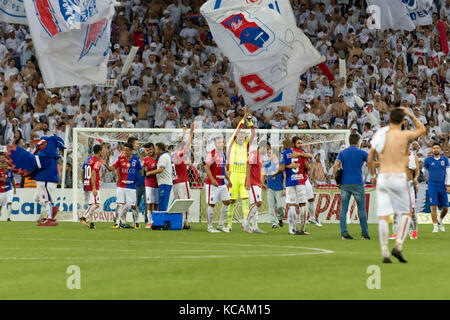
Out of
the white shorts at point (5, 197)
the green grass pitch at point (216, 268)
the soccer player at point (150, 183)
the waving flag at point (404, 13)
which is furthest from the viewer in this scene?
the waving flag at point (404, 13)

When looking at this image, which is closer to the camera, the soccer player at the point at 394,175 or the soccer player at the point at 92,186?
the soccer player at the point at 394,175

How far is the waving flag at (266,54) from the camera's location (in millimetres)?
23406

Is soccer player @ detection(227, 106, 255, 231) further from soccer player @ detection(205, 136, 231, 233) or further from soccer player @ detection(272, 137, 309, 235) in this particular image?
soccer player @ detection(272, 137, 309, 235)

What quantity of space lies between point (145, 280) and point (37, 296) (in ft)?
5.28

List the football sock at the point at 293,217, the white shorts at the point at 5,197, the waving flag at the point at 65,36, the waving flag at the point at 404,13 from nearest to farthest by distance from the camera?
the football sock at the point at 293,217 < the waving flag at the point at 65,36 < the white shorts at the point at 5,197 < the waving flag at the point at 404,13

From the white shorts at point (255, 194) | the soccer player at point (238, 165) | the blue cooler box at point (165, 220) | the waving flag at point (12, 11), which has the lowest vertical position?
the blue cooler box at point (165, 220)

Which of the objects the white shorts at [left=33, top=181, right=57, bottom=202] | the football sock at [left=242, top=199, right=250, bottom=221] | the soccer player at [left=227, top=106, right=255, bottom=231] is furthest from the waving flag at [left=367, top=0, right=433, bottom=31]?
the white shorts at [left=33, top=181, right=57, bottom=202]

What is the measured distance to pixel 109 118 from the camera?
108 feet

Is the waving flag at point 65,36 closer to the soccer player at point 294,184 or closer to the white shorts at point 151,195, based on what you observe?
the white shorts at point 151,195

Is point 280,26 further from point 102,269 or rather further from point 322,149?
point 102,269

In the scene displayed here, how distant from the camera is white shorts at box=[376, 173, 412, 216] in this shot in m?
12.3

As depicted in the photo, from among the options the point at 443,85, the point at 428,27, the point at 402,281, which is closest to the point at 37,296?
the point at 402,281

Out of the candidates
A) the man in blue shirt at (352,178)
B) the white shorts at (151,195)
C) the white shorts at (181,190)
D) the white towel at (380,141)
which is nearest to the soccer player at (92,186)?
the white shorts at (151,195)

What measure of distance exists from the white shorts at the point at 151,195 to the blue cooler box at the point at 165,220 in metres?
0.70
